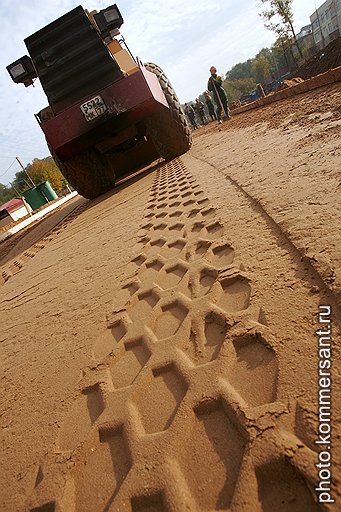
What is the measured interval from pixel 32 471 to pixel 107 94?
4328 mm

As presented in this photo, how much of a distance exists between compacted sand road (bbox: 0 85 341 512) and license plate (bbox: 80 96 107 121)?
A: 9.08 ft

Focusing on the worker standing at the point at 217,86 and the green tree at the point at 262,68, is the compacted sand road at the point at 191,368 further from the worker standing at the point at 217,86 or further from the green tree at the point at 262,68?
the green tree at the point at 262,68

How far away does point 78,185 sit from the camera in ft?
17.8

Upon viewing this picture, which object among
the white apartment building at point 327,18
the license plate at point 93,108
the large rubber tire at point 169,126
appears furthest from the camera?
the white apartment building at point 327,18

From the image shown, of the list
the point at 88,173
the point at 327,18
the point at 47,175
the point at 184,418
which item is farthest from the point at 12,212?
the point at 327,18

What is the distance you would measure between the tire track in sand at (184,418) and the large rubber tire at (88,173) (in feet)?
13.8

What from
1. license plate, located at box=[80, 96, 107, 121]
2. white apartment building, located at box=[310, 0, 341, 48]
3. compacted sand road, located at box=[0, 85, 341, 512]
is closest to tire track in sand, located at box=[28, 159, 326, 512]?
compacted sand road, located at box=[0, 85, 341, 512]

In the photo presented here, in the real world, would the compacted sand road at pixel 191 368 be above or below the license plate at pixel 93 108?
below

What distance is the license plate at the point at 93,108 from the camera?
4.19 meters

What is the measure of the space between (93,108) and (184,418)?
424cm

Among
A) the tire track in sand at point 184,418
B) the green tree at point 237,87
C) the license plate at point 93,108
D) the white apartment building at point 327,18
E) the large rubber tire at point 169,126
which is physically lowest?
the tire track in sand at point 184,418

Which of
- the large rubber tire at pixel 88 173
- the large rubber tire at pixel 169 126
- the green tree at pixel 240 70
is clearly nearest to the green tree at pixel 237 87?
the green tree at pixel 240 70

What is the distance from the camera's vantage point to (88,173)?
17.5ft

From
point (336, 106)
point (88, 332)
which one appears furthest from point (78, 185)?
point (88, 332)
